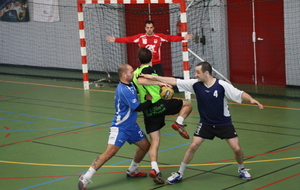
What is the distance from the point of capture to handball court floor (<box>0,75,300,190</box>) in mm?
8672

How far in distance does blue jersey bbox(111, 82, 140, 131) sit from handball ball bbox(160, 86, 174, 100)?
1.47 feet

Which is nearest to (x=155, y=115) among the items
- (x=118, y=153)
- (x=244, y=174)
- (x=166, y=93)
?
(x=166, y=93)

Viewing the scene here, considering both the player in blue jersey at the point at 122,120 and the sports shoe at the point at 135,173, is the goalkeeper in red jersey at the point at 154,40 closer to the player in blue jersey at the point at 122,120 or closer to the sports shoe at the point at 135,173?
the sports shoe at the point at 135,173

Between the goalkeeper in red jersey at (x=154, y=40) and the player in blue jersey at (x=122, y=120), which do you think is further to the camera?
the goalkeeper in red jersey at (x=154, y=40)

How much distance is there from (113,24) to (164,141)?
11.2 metres

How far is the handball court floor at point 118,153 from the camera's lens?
867 cm

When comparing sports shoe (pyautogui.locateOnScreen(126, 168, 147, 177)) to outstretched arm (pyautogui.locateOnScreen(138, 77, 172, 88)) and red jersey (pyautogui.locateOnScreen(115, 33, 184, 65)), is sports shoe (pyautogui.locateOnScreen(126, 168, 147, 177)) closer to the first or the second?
outstretched arm (pyautogui.locateOnScreen(138, 77, 172, 88))

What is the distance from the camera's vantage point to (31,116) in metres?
14.7

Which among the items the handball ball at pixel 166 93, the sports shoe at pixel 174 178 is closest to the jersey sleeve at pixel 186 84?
the handball ball at pixel 166 93

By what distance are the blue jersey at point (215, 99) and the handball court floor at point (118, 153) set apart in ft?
3.37

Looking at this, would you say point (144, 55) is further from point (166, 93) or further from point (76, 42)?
point (76, 42)

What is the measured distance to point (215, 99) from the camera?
8109mm

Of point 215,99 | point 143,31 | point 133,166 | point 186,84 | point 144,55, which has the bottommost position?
point 133,166

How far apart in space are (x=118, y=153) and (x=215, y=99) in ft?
10.3
